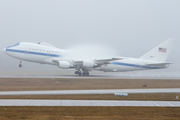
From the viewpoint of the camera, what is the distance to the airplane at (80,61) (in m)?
50.7

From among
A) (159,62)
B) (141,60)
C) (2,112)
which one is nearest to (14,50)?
(141,60)

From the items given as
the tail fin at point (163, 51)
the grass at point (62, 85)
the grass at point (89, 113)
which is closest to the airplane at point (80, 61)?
the tail fin at point (163, 51)

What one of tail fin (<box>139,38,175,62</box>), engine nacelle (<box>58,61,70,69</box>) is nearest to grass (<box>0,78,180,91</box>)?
engine nacelle (<box>58,61,70,69</box>)

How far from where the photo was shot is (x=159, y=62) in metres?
54.6

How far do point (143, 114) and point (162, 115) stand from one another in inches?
37.5

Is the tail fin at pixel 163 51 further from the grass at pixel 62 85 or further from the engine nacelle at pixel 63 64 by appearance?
the grass at pixel 62 85

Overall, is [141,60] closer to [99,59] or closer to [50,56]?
[99,59]

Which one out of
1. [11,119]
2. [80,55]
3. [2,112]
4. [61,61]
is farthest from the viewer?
[80,55]

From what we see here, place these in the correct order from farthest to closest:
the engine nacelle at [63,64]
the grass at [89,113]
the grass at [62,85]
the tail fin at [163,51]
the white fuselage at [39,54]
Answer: the tail fin at [163,51]
the white fuselage at [39,54]
the engine nacelle at [63,64]
the grass at [62,85]
the grass at [89,113]

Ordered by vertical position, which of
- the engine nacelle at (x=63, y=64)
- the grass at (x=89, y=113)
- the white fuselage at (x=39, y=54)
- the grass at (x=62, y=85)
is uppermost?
the white fuselage at (x=39, y=54)

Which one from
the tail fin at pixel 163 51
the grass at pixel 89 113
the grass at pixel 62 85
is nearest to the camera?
the grass at pixel 89 113

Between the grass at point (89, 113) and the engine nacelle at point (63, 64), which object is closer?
the grass at point (89, 113)

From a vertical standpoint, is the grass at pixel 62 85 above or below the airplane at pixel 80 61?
below

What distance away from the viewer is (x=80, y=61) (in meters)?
51.5
